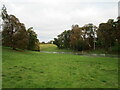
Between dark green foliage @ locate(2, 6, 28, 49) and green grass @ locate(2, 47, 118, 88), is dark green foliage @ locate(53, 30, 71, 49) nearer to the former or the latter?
dark green foliage @ locate(2, 6, 28, 49)

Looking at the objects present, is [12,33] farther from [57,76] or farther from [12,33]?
[57,76]

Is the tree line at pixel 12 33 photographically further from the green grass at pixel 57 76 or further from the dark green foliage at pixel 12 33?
the green grass at pixel 57 76

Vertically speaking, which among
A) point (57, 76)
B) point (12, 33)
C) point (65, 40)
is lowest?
point (57, 76)

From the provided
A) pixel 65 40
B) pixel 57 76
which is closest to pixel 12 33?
pixel 57 76

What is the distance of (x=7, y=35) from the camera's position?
23.2 meters

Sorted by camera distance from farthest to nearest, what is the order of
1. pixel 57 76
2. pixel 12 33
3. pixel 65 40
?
1. pixel 65 40
2. pixel 12 33
3. pixel 57 76

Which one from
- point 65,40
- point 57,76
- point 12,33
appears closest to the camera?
point 57,76

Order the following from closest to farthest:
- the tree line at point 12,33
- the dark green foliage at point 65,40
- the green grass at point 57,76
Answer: the green grass at point 57,76
the tree line at point 12,33
the dark green foliage at point 65,40

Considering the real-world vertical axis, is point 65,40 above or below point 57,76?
above

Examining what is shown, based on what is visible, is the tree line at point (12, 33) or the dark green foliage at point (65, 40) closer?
the tree line at point (12, 33)

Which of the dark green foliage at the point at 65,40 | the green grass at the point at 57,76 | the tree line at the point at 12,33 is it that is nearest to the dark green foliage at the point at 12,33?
the tree line at the point at 12,33

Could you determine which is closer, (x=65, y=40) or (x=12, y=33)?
(x=12, y=33)

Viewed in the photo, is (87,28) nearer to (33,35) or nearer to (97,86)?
(33,35)

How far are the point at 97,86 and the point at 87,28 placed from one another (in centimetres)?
4988
